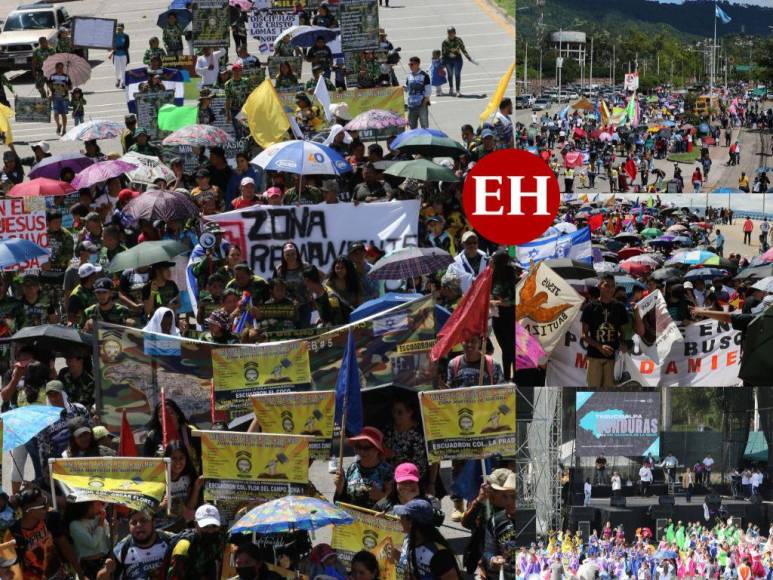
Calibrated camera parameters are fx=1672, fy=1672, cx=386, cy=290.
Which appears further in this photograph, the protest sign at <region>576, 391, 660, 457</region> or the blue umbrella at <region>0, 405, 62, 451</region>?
the blue umbrella at <region>0, 405, 62, 451</region>

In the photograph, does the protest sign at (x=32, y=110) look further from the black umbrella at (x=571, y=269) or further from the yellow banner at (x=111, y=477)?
the yellow banner at (x=111, y=477)

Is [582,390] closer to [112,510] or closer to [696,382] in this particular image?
[696,382]

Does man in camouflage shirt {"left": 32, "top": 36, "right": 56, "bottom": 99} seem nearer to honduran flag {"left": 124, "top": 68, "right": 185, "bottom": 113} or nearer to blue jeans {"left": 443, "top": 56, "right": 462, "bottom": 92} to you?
honduran flag {"left": 124, "top": 68, "right": 185, "bottom": 113}

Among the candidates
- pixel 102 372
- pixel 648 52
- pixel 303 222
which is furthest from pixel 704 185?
pixel 102 372

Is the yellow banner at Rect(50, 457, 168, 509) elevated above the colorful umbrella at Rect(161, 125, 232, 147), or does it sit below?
below

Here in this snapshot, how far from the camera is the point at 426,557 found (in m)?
10.5

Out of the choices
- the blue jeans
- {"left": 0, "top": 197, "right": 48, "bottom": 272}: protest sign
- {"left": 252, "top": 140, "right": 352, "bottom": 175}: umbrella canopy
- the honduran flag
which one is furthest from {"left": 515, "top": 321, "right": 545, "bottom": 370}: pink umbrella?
the blue jeans

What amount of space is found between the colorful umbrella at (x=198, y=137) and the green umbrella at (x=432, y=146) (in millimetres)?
2511

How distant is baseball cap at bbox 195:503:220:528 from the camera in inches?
434

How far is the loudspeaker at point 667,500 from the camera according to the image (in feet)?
36.9

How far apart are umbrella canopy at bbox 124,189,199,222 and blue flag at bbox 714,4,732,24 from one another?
7107 mm

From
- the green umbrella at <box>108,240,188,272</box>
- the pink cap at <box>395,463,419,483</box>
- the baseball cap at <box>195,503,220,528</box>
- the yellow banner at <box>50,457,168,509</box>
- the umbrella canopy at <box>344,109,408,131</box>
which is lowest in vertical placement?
the baseball cap at <box>195,503,220,528</box>

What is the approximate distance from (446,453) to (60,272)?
290 inches

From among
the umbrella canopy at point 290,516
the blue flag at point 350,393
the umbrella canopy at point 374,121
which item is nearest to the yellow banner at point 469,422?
the blue flag at point 350,393
